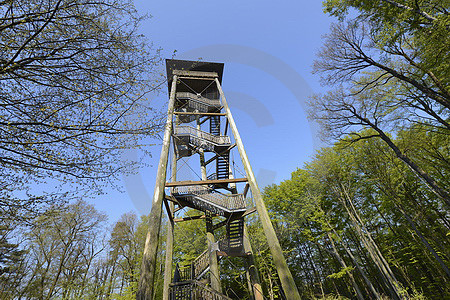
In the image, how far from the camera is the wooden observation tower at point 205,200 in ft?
13.3

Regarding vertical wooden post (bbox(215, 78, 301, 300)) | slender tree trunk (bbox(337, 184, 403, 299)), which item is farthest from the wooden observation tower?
slender tree trunk (bbox(337, 184, 403, 299))

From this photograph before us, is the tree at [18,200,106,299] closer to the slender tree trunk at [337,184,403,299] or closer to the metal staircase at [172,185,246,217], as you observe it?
the metal staircase at [172,185,246,217]

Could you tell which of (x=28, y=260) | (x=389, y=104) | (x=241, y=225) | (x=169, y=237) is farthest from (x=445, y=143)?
(x=28, y=260)

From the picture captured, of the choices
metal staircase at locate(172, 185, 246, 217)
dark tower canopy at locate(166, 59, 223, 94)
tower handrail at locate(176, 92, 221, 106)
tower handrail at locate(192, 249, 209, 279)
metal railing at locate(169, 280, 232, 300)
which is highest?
dark tower canopy at locate(166, 59, 223, 94)

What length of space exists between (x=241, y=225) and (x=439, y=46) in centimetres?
871

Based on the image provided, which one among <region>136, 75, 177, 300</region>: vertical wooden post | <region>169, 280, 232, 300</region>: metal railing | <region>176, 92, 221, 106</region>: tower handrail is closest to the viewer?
→ <region>136, 75, 177, 300</region>: vertical wooden post

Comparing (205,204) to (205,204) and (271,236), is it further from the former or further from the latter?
(271,236)

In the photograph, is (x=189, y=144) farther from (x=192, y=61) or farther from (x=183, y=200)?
(x=192, y=61)

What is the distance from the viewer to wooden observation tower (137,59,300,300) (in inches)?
160

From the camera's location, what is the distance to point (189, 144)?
31.1ft

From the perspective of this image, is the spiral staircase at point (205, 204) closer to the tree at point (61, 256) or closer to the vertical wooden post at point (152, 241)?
the vertical wooden post at point (152, 241)

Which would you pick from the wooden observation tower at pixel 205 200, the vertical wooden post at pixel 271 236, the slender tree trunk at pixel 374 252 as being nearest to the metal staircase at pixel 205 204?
the wooden observation tower at pixel 205 200

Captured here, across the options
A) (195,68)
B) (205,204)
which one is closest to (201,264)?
(205,204)

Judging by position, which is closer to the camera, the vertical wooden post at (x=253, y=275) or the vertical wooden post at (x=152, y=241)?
the vertical wooden post at (x=152, y=241)
